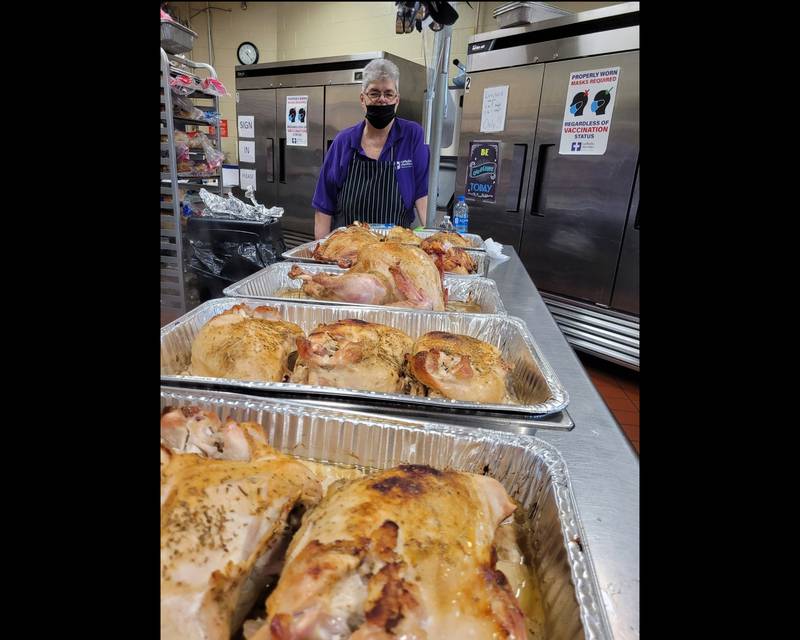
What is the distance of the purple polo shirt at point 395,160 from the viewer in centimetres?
390

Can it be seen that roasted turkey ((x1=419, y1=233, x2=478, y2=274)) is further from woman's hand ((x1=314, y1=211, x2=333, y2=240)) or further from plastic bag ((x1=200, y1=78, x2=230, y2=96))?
plastic bag ((x1=200, y1=78, x2=230, y2=96))

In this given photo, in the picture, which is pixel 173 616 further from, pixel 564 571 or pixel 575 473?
pixel 575 473

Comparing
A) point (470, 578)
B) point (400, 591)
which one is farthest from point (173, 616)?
point (470, 578)

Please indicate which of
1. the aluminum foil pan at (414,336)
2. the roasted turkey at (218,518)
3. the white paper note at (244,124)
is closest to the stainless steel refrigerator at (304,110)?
the white paper note at (244,124)

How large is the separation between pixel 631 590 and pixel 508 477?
317mm

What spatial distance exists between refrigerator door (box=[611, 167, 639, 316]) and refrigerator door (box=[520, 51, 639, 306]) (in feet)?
0.19

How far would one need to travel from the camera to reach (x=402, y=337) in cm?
146

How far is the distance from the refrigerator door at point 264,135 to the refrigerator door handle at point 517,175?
410 cm

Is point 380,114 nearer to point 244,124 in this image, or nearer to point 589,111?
point 244,124

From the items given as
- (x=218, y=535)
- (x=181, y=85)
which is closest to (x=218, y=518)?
(x=218, y=535)

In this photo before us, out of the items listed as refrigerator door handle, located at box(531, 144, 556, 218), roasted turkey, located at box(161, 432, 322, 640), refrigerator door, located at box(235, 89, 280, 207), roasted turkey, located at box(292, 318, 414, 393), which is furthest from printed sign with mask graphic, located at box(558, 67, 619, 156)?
roasted turkey, located at box(161, 432, 322, 640)

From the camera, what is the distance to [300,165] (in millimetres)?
7305

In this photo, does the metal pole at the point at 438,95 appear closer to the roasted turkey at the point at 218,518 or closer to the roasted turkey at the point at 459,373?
the roasted turkey at the point at 459,373

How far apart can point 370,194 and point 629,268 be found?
8.53 ft
